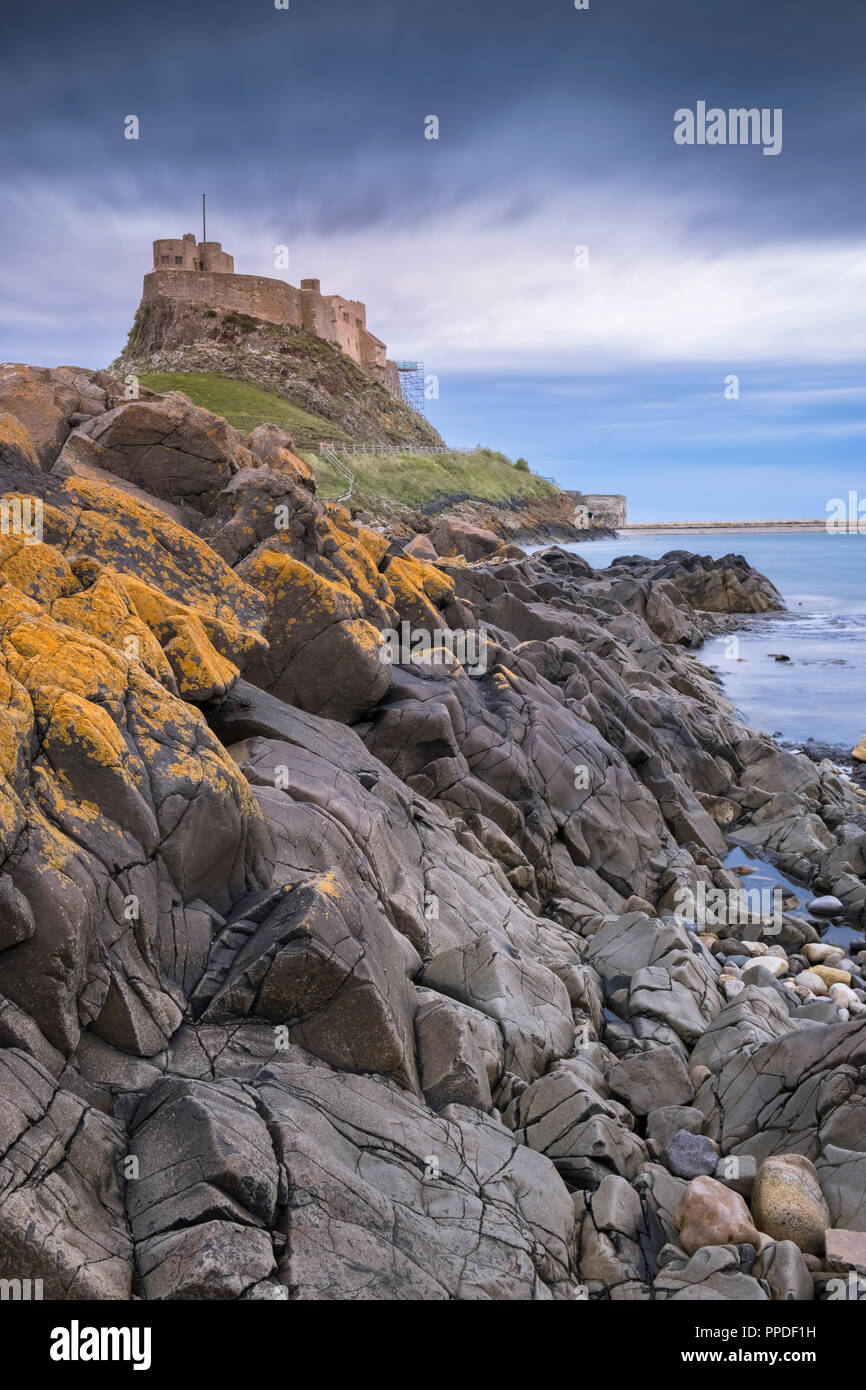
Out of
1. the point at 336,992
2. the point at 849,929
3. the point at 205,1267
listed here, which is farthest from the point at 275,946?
the point at 849,929

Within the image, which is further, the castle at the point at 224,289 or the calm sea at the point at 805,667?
the castle at the point at 224,289

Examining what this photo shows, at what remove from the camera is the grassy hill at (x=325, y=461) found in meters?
83.2

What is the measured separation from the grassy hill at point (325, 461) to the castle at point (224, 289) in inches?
562

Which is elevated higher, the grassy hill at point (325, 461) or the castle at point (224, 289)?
the castle at point (224, 289)

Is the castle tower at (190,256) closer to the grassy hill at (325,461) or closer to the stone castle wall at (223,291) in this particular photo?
the stone castle wall at (223,291)

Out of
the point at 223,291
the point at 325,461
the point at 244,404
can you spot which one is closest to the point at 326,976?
the point at 325,461

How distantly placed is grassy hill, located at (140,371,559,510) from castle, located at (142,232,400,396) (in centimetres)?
1428

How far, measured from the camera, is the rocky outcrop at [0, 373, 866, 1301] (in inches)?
272

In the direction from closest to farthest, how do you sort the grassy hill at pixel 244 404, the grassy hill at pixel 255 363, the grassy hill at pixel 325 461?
the grassy hill at pixel 325 461
the grassy hill at pixel 244 404
the grassy hill at pixel 255 363

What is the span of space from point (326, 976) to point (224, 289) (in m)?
119

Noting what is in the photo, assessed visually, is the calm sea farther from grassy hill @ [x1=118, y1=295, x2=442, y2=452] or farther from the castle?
the castle

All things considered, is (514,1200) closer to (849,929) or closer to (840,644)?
(849,929)

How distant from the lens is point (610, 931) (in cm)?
1597

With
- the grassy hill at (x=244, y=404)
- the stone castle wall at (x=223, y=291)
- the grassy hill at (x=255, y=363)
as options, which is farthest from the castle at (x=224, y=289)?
the grassy hill at (x=244, y=404)
